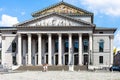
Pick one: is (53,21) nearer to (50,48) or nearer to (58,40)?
(58,40)

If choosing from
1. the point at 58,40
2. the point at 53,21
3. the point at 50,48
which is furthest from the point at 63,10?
the point at 50,48

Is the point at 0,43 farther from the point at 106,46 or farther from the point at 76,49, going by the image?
the point at 106,46

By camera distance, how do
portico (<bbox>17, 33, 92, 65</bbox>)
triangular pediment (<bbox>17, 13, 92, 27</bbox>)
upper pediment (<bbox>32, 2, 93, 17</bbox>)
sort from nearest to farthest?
→ triangular pediment (<bbox>17, 13, 92, 27</bbox>)
portico (<bbox>17, 33, 92, 65</bbox>)
upper pediment (<bbox>32, 2, 93, 17</bbox>)

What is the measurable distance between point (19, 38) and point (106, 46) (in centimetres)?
2277

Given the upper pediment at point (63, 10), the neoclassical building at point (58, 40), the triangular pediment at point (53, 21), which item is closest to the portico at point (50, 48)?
the neoclassical building at point (58, 40)

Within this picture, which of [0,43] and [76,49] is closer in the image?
[76,49]

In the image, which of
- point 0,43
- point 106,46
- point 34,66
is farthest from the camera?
point 0,43

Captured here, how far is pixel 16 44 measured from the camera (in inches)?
3917

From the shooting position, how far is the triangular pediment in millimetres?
92250

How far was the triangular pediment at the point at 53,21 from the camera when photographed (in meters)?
92.2

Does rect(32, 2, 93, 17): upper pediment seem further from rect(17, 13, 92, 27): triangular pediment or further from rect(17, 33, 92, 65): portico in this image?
rect(17, 33, 92, 65): portico

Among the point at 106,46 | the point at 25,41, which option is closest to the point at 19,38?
the point at 25,41

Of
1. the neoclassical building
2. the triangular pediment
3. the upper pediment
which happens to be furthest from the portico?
the upper pediment

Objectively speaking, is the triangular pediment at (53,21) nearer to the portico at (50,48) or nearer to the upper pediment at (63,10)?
the portico at (50,48)
